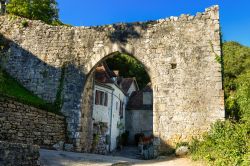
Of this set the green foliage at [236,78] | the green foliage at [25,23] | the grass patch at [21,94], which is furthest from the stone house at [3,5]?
the green foliage at [236,78]

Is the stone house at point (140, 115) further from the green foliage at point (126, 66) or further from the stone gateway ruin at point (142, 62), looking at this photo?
the stone gateway ruin at point (142, 62)

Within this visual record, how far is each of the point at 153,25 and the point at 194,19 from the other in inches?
69.8

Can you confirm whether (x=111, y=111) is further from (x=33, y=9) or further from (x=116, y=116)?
(x=33, y=9)

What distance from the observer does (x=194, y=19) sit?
1348 centimetres

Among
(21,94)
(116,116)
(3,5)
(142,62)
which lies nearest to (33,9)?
(3,5)

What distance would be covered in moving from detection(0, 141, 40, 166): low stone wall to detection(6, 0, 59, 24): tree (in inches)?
740

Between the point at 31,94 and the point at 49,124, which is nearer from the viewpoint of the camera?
the point at 49,124

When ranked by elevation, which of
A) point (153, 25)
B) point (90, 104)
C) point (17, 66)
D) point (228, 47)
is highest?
point (228, 47)

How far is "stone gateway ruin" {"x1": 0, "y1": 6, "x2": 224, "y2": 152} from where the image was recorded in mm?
12789

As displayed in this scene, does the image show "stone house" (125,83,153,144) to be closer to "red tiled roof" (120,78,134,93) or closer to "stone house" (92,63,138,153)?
"red tiled roof" (120,78,134,93)

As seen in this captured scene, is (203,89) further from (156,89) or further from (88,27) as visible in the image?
(88,27)

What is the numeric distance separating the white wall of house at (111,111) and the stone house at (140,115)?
2.85 metres

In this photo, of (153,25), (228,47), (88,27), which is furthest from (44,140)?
(228,47)

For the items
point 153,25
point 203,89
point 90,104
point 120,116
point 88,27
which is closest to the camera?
point 203,89
